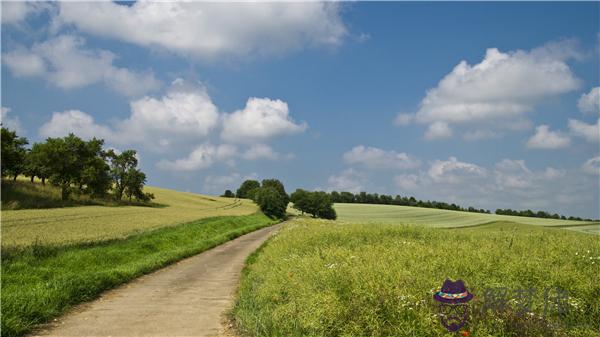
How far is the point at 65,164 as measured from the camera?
199 ft

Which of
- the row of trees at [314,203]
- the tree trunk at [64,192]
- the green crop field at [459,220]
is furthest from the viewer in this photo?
the row of trees at [314,203]

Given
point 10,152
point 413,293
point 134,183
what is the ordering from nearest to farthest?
point 413,293 < point 10,152 < point 134,183

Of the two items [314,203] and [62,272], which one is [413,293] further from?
[314,203]


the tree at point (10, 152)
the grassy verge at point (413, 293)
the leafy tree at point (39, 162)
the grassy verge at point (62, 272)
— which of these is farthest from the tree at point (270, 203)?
the grassy verge at point (413, 293)

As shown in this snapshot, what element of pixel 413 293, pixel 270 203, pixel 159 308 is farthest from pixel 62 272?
pixel 270 203

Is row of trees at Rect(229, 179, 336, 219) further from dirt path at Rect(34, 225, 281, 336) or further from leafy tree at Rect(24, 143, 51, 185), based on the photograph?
dirt path at Rect(34, 225, 281, 336)

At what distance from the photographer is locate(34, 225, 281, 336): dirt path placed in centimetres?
899

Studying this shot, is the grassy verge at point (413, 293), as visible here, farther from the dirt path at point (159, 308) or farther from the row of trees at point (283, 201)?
the row of trees at point (283, 201)

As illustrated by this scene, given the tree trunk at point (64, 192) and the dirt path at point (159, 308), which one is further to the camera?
the tree trunk at point (64, 192)

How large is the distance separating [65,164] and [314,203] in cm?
7419

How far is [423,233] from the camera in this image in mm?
18250

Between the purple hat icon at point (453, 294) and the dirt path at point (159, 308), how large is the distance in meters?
4.95

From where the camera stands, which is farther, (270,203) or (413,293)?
(270,203)

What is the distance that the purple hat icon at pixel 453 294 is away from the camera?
20.5ft
